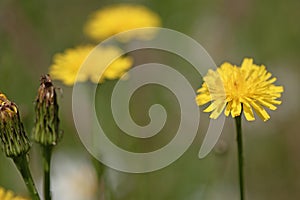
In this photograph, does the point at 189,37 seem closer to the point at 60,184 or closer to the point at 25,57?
the point at 25,57

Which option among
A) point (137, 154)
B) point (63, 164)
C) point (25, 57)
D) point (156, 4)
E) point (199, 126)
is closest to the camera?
point (137, 154)

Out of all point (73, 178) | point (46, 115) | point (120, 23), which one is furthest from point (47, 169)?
point (120, 23)

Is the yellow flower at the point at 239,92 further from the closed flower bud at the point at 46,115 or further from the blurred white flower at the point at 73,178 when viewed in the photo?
the blurred white flower at the point at 73,178

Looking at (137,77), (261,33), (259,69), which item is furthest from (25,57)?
(259,69)

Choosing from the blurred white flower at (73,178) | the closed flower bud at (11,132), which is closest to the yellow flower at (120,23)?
the blurred white flower at (73,178)

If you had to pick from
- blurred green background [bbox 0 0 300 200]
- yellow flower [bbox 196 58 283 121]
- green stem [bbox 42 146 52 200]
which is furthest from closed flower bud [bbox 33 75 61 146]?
blurred green background [bbox 0 0 300 200]

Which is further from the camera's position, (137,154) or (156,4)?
(156,4)

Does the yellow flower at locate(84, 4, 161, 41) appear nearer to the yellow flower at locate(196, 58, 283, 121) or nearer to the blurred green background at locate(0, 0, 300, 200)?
the blurred green background at locate(0, 0, 300, 200)

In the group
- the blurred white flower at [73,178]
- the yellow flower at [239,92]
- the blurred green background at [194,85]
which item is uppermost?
the blurred green background at [194,85]
